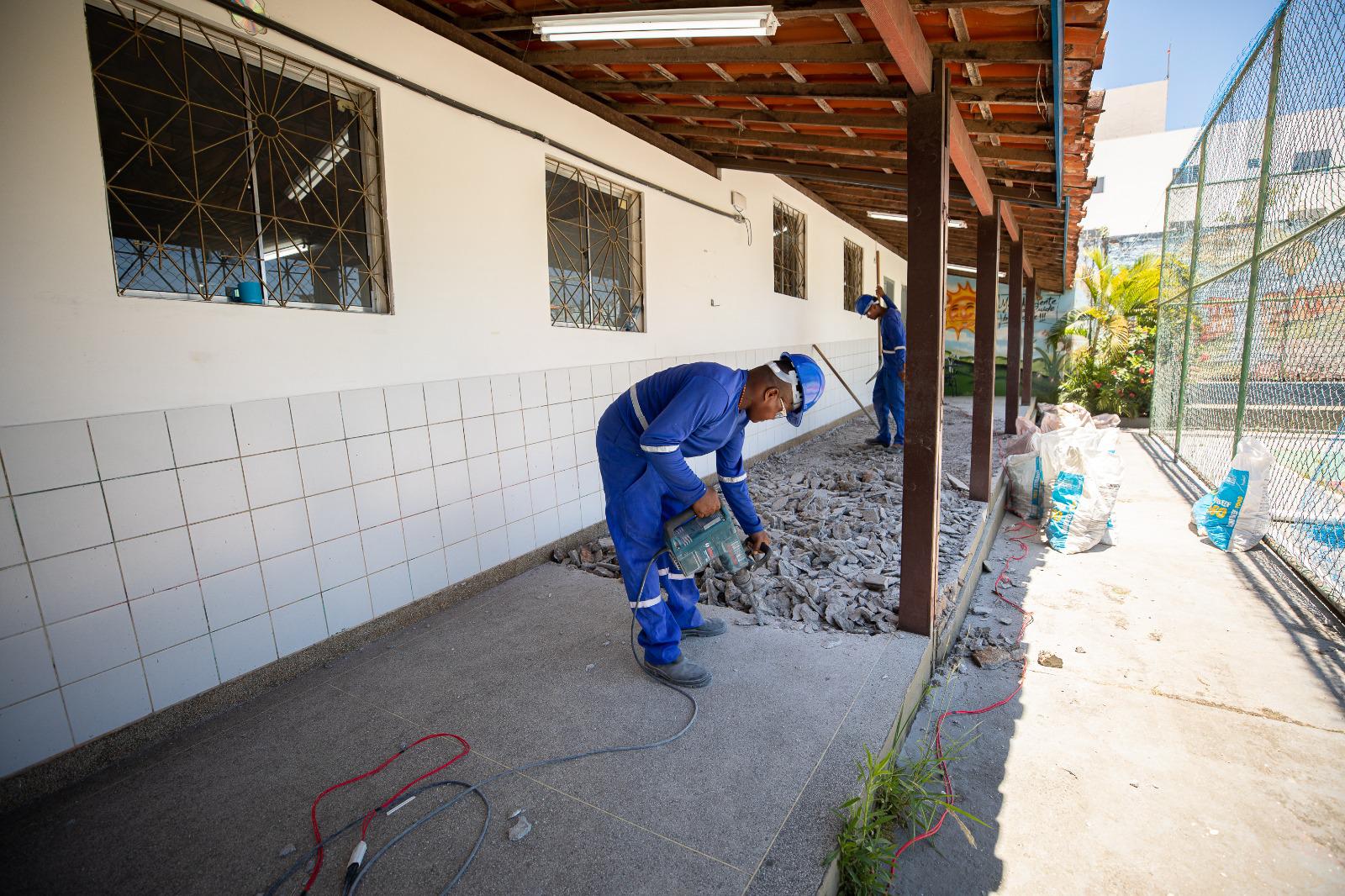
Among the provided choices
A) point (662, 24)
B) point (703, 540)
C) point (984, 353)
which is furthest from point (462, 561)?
point (984, 353)

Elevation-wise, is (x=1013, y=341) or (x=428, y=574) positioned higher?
(x=1013, y=341)

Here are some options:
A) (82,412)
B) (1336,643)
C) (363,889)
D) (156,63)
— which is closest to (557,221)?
(156,63)

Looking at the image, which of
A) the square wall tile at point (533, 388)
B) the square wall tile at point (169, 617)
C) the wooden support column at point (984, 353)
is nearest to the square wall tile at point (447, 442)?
the square wall tile at point (533, 388)

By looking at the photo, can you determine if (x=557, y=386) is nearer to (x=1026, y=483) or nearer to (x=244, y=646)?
(x=244, y=646)

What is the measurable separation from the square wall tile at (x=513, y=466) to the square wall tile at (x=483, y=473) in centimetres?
4

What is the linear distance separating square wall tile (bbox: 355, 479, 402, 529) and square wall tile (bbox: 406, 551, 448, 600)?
32 cm

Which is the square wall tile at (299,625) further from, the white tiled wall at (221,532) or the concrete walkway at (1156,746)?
the concrete walkway at (1156,746)

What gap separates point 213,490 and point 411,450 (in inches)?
36.7

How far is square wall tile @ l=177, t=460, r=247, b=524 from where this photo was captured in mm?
2492

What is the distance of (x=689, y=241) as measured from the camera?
18.8ft

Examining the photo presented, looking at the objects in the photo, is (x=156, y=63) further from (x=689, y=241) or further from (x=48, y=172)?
(x=689, y=241)

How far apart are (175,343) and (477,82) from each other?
7.45 ft

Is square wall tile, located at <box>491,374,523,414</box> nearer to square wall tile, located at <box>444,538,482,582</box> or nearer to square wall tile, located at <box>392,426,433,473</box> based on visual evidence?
square wall tile, located at <box>392,426,433,473</box>

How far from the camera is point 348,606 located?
3.10m
